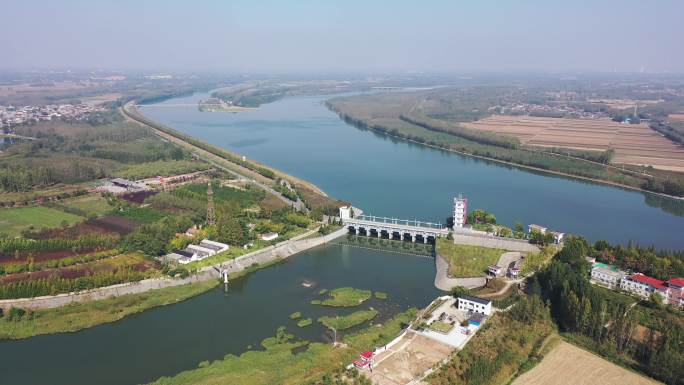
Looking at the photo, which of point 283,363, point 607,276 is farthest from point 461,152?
point 283,363

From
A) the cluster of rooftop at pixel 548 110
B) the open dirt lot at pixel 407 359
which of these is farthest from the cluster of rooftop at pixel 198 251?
the cluster of rooftop at pixel 548 110

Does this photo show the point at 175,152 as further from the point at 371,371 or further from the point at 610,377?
the point at 610,377

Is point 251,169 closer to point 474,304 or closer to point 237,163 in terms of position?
point 237,163

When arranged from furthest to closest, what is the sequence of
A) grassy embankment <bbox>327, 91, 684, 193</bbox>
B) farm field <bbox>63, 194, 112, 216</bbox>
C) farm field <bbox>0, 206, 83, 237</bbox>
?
grassy embankment <bbox>327, 91, 684, 193</bbox> < farm field <bbox>63, 194, 112, 216</bbox> < farm field <bbox>0, 206, 83, 237</bbox>

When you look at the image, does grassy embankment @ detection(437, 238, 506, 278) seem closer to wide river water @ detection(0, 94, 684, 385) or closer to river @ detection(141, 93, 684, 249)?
wide river water @ detection(0, 94, 684, 385)

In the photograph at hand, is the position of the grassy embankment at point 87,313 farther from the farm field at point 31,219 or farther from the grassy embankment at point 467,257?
the grassy embankment at point 467,257

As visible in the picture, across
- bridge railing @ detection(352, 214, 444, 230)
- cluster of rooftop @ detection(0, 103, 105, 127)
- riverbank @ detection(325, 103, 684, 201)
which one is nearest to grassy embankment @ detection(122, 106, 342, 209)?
bridge railing @ detection(352, 214, 444, 230)
